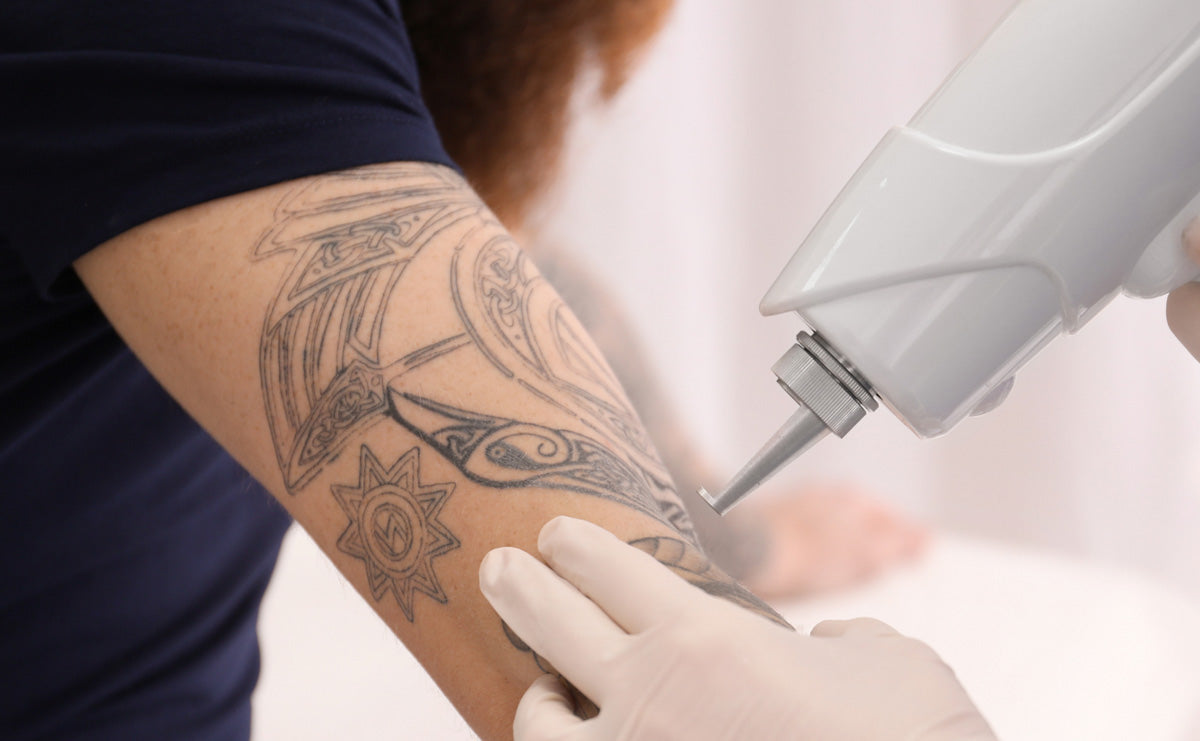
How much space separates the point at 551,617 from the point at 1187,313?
57 centimetres

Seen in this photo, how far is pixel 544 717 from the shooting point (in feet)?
2.01

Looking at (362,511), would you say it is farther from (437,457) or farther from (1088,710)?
(1088,710)

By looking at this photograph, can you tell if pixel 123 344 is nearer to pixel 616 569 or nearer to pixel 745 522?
pixel 616 569

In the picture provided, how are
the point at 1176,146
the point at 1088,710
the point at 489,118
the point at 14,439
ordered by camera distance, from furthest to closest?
1. the point at 1088,710
2. the point at 489,118
3. the point at 14,439
4. the point at 1176,146

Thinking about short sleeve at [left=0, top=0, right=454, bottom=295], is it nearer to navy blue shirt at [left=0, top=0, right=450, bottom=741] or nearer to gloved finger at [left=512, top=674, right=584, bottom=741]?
navy blue shirt at [left=0, top=0, right=450, bottom=741]

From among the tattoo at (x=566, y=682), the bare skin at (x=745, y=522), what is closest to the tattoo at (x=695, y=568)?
the tattoo at (x=566, y=682)

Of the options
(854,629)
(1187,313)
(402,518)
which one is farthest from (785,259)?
(402,518)

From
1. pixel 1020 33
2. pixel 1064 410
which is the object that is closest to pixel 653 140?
pixel 1064 410

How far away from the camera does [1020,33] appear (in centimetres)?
62

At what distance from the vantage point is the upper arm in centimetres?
64

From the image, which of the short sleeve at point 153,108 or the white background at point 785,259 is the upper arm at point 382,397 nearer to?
the short sleeve at point 153,108

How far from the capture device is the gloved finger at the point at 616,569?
622 millimetres

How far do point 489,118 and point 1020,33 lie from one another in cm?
104

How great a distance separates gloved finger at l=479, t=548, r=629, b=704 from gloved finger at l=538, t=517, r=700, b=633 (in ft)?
0.06
